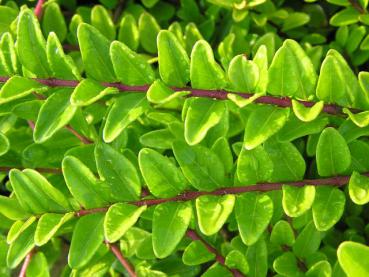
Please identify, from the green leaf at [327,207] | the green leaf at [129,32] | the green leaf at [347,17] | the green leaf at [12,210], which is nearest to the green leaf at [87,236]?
the green leaf at [12,210]

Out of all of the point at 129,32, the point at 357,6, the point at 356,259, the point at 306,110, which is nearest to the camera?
the point at 356,259

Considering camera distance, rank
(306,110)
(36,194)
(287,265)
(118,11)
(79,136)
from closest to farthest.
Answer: (306,110) → (36,194) → (287,265) → (79,136) → (118,11)

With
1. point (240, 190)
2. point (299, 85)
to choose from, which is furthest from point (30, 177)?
point (299, 85)

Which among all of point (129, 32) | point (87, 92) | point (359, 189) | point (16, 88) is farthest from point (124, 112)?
point (129, 32)

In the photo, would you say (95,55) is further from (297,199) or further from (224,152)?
(297,199)

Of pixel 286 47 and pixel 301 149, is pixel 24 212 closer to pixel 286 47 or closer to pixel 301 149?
pixel 286 47

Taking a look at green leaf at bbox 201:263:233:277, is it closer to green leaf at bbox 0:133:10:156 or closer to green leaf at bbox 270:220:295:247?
green leaf at bbox 270:220:295:247

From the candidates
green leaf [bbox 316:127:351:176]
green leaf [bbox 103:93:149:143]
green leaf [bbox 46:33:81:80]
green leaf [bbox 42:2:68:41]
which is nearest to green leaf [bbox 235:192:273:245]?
green leaf [bbox 316:127:351:176]
